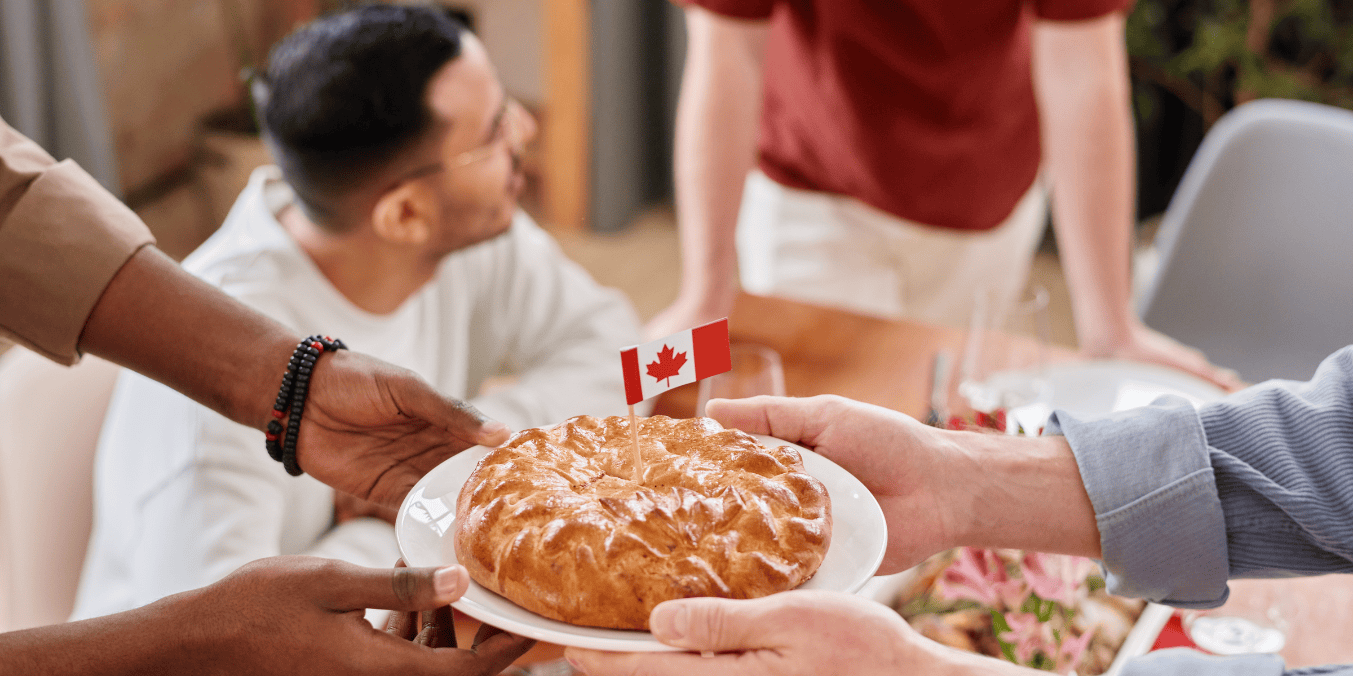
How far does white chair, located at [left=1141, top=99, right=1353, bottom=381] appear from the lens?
75.1 inches

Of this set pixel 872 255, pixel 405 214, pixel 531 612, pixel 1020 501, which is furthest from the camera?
pixel 872 255

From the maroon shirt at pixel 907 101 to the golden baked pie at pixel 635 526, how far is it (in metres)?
1.22

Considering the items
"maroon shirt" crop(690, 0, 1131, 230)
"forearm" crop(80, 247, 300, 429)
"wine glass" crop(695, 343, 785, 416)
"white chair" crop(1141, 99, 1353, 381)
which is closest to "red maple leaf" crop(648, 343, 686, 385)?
"wine glass" crop(695, 343, 785, 416)

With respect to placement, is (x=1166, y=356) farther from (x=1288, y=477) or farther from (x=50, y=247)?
(x=50, y=247)

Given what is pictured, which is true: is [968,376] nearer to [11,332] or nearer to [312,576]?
[312,576]

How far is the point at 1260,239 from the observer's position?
2.02 metres

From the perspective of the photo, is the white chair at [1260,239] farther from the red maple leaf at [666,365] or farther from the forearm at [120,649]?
the forearm at [120,649]

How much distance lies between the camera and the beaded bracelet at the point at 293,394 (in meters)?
1.00

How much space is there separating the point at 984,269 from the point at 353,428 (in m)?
1.55

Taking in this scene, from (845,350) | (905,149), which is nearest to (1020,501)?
(845,350)

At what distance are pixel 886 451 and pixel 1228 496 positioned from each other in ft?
1.09

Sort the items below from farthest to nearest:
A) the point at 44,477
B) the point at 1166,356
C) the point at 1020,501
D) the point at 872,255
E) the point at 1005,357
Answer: the point at 872,255 → the point at 1166,356 → the point at 1005,357 → the point at 44,477 → the point at 1020,501

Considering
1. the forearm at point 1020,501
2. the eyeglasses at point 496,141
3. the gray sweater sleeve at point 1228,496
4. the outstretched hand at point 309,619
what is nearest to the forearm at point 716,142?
the eyeglasses at point 496,141

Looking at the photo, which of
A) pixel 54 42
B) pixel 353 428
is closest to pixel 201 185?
pixel 54 42
